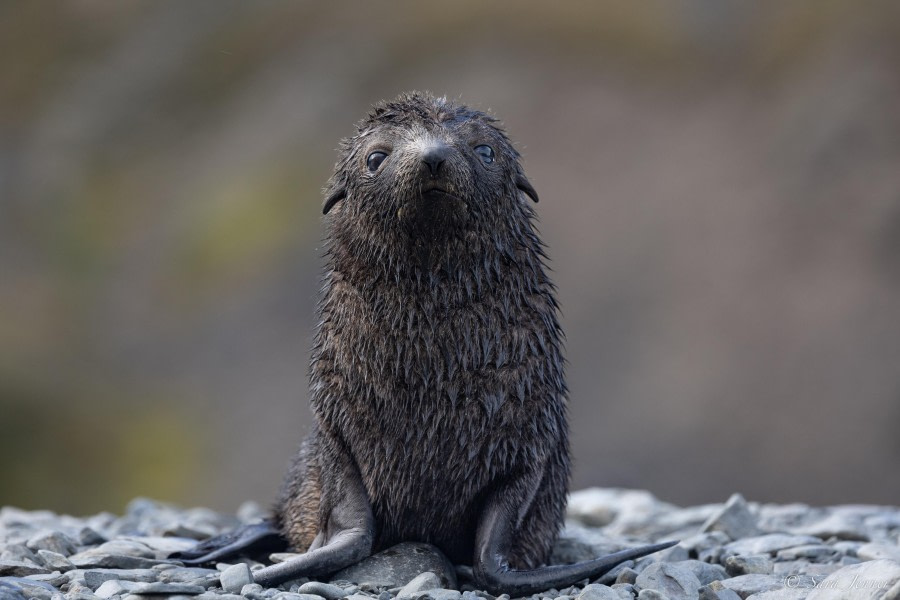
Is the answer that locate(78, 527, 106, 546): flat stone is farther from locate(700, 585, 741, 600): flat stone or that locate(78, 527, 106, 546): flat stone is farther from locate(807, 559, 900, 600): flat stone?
locate(807, 559, 900, 600): flat stone

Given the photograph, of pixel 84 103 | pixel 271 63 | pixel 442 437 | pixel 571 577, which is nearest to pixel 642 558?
pixel 571 577

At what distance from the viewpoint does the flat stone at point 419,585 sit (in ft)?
15.0

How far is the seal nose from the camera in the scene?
4727 millimetres

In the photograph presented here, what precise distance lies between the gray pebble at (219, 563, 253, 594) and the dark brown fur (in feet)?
2.05

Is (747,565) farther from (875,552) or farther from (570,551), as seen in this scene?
(570,551)

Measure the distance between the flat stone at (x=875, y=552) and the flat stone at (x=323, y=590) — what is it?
285cm

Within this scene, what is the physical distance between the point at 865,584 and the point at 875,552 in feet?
6.09

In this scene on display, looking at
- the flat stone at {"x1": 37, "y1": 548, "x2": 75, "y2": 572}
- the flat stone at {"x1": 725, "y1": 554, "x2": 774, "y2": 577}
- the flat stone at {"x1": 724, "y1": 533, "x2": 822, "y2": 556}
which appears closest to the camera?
the flat stone at {"x1": 37, "y1": 548, "x2": 75, "y2": 572}

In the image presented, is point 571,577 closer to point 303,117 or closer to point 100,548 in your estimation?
point 100,548

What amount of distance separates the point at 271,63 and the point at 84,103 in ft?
13.7

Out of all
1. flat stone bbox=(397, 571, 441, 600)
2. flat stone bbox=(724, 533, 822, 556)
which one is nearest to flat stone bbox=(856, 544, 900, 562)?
flat stone bbox=(724, 533, 822, 556)

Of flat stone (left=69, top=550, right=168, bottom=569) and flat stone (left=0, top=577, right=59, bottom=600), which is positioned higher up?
flat stone (left=69, top=550, right=168, bottom=569)

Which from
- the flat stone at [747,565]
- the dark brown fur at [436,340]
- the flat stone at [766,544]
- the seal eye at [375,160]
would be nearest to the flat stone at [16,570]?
the dark brown fur at [436,340]

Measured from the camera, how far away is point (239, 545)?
19.0 ft
